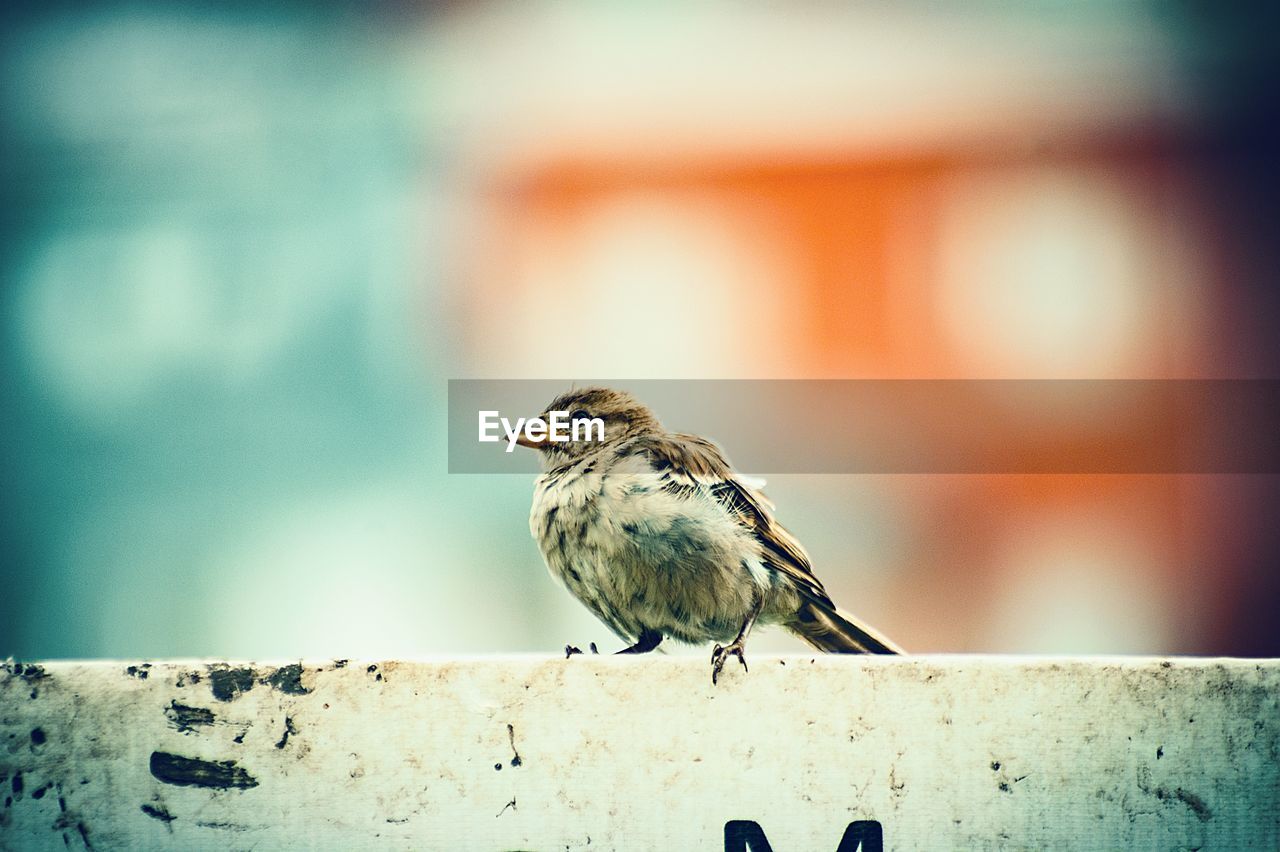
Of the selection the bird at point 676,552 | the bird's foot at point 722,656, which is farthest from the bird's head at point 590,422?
the bird's foot at point 722,656

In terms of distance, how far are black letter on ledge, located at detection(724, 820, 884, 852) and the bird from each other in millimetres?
827

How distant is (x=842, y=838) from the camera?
1.86 m

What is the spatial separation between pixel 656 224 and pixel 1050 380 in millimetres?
2244

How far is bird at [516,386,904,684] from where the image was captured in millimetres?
2873

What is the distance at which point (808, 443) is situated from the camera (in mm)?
5570

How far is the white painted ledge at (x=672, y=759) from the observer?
186cm

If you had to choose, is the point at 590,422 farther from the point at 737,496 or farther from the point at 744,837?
the point at 744,837

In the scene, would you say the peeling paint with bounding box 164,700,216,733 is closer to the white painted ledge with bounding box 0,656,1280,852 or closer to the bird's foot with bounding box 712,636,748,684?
the white painted ledge with bounding box 0,656,1280,852

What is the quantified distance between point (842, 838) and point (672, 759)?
318mm

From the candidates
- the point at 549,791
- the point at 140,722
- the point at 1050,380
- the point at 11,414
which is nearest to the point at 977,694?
A: the point at 549,791

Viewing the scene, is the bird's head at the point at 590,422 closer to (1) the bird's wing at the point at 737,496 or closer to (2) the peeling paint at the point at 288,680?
(1) the bird's wing at the point at 737,496

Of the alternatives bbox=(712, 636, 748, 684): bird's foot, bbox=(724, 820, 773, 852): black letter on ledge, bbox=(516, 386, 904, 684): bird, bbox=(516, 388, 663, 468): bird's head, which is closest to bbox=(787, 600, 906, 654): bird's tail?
bbox=(516, 386, 904, 684): bird

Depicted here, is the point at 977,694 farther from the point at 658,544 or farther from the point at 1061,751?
the point at 658,544

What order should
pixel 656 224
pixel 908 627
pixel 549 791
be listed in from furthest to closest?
pixel 656 224, pixel 908 627, pixel 549 791
